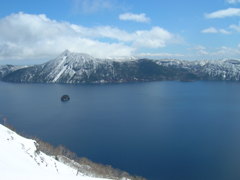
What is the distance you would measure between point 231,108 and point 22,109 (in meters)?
97.2

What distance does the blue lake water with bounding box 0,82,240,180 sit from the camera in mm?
56312

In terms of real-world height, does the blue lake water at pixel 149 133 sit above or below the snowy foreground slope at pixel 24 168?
below

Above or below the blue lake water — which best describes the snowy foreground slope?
above

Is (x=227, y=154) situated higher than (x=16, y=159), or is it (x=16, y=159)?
(x=16, y=159)

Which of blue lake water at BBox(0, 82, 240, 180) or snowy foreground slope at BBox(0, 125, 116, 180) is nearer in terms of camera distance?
snowy foreground slope at BBox(0, 125, 116, 180)

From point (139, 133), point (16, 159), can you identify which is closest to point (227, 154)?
point (139, 133)

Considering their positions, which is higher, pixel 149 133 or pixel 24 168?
pixel 24 168

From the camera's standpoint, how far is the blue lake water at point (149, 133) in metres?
56.3

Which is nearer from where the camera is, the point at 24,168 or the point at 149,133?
the point at 24,168

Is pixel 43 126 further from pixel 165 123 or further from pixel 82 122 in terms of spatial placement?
pixel 165 123

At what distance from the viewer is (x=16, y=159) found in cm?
2180

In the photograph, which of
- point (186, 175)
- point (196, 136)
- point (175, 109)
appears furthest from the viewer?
point (175, 109)

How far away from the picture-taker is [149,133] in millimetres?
80000

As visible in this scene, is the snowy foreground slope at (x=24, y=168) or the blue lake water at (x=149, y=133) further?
the blue lake water at (x=149, y=133)
